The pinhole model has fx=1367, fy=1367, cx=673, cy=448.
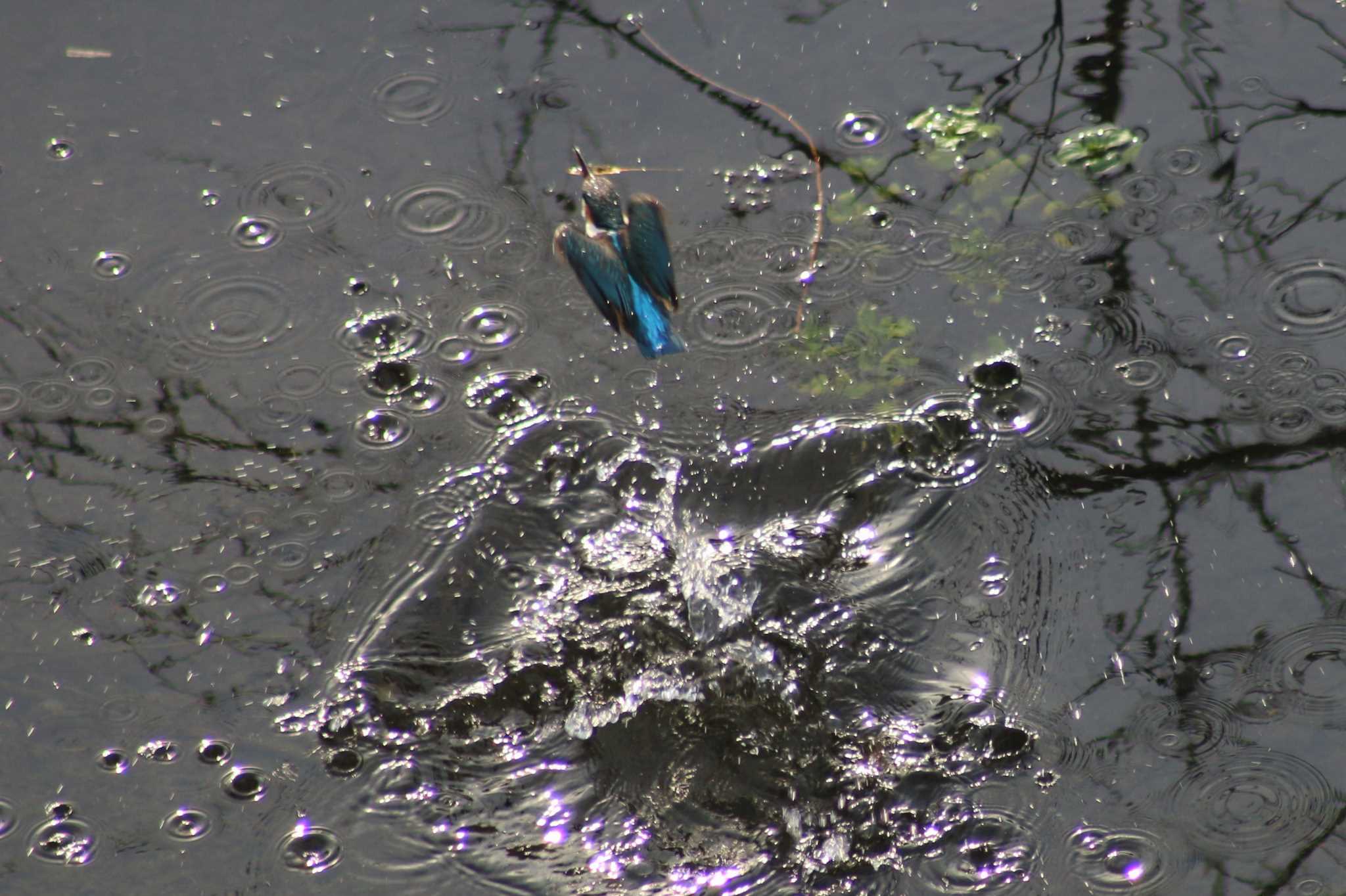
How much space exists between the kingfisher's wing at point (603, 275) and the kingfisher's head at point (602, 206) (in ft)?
0.12

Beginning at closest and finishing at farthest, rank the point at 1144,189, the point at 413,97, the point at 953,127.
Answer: the point at 1144,189 < the point at 953,127 < the point at 413,97

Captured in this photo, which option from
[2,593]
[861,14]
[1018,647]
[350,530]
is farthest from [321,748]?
[861,14]

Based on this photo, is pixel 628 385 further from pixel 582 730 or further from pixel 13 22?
pixel 13 22

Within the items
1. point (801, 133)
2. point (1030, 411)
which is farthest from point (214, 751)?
point (801, 133)

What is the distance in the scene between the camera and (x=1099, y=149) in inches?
121

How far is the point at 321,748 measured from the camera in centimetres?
235

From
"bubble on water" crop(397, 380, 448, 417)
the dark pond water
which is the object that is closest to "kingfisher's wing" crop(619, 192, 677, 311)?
the dark pond water

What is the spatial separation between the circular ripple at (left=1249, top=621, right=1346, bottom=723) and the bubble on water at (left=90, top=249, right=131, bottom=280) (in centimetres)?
242

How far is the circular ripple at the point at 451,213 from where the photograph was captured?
9.82ft

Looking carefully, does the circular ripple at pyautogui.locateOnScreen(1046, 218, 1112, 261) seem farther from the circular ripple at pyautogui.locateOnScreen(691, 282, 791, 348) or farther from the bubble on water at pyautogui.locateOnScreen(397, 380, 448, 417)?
the bubble on water at pyautogui.locateOnScreen(397, 380, 448, 417)

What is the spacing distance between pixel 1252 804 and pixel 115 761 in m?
1.91

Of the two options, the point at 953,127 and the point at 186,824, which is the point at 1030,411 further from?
the point at 186,824

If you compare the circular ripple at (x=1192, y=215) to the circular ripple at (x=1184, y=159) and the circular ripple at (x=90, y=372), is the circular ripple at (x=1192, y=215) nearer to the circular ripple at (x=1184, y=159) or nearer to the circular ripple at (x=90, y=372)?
the circular ripple at (x=1184, y=159)

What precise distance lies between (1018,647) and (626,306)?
1.00 meters
